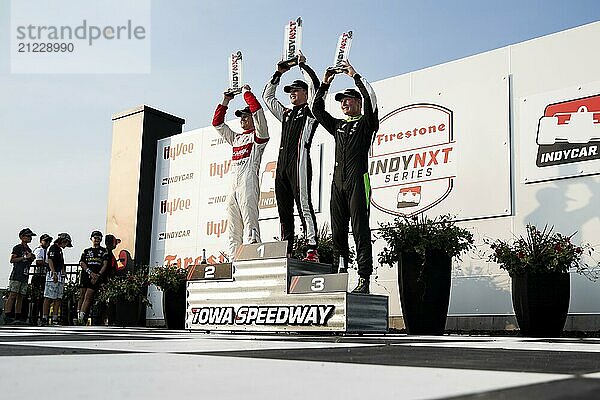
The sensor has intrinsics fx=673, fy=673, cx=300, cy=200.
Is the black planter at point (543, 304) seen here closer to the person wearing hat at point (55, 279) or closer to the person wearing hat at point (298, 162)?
the person wearing hat at point (298, 162)

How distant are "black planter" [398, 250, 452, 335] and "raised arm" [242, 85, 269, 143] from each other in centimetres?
159

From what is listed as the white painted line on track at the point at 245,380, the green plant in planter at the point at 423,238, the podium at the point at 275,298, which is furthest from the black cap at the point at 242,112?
the white painted line on track at the point at 245,380

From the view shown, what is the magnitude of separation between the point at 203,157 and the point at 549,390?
8.29 meters

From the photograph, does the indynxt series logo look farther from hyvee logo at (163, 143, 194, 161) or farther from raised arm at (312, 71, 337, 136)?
hyvee logo at (163, 143, 194, 161)

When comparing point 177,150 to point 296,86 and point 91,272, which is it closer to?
point 91,272

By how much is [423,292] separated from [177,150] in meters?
5.29

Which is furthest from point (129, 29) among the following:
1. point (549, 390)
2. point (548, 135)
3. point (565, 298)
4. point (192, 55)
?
point (549, 390)

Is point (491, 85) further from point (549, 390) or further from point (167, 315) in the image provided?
point (549, 390)

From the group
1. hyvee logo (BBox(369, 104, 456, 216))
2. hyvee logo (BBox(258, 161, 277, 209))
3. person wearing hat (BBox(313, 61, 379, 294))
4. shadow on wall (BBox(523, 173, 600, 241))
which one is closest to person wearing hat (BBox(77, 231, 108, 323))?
hyvee logo (BBox(258, 161, 277, 209))

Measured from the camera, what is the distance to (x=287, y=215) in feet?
17.4

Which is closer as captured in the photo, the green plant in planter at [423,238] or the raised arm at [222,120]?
the green plant in planter at [423,238]

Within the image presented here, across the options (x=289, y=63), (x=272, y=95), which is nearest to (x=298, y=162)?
(x=272, y=95)

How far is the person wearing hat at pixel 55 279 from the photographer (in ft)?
27.2

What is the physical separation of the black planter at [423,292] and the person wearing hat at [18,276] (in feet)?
17.6
